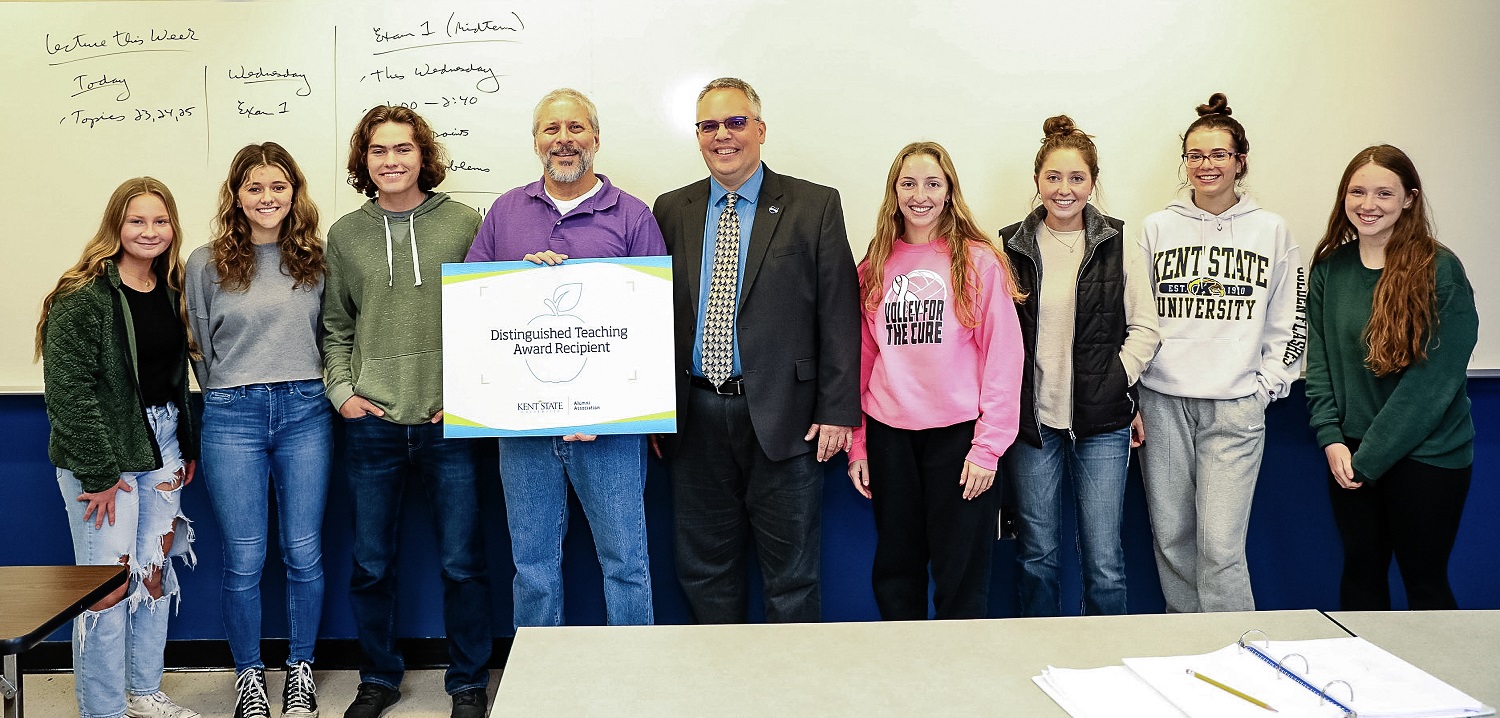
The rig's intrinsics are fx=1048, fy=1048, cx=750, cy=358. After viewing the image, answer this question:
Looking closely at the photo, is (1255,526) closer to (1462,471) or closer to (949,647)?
(1462,471)

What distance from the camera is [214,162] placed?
3375mm

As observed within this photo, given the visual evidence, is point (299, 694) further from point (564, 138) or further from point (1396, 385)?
point (1396, 385)

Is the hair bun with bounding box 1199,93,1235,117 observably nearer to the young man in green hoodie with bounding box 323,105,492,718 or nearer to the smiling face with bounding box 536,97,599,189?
the smiling face with bounding box 536,97,599,189

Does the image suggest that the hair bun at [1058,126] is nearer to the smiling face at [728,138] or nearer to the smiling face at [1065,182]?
the smiling face at [1065,182]

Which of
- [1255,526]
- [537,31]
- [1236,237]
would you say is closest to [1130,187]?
[1236,237]

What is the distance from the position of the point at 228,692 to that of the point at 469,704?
34.3 inches

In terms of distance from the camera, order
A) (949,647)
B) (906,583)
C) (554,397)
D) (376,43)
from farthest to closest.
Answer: (376,43) → (906,583) → (554,397) → (949,647)

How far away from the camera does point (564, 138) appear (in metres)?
2.88

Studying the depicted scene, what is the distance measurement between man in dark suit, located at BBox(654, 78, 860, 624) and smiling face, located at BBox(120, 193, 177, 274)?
4.64ft

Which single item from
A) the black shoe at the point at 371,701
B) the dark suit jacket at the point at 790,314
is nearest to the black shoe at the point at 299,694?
the black shoe at the point at 371,701

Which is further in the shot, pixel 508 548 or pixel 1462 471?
pixel 508 548

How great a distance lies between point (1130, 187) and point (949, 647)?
7.50ft

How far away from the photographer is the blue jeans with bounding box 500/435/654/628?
9.64 ft

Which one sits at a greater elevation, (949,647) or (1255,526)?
(949,647)
